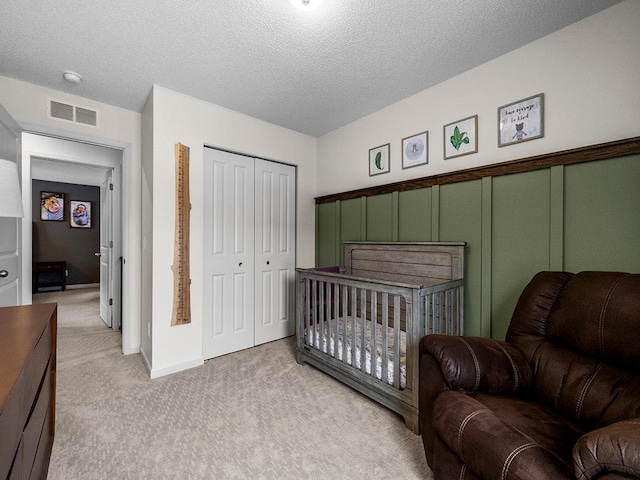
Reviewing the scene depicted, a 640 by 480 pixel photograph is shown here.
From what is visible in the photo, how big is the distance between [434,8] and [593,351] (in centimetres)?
189

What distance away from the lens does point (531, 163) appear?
1.84 meters

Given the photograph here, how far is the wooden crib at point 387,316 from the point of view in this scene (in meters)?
1.77

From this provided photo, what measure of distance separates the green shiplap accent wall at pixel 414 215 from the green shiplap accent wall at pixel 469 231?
0.18 m

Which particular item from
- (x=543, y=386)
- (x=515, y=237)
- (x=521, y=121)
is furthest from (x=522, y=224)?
(x=543, y=386)

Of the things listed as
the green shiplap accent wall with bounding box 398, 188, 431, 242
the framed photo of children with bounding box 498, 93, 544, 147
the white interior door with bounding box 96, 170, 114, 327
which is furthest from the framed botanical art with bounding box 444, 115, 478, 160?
the white interior door with bounding box 96, 170, 114, 327

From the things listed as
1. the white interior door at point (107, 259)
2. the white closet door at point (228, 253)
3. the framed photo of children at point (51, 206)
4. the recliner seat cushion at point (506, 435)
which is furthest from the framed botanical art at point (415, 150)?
the framed photo of children at point (51, 206)

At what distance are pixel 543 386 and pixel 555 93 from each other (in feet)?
5.66

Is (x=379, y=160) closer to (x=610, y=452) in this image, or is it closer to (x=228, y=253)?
(x=228, y=253)

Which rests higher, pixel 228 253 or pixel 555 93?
pixel 555 93

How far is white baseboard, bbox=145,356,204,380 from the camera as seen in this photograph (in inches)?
94.0

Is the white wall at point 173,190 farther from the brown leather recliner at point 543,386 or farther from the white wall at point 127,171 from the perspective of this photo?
the brown leather recliner at point 543,386

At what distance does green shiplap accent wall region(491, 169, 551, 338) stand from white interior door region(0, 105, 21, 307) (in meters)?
3.46

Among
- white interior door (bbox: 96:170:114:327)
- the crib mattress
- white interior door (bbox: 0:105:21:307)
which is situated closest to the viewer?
the crib mattress

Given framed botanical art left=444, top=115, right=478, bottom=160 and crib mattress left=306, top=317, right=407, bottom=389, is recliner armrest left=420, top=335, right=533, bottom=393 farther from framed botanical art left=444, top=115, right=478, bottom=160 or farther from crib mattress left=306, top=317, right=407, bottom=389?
framed botanical art left=444, top=115, right=478, bottom=160
